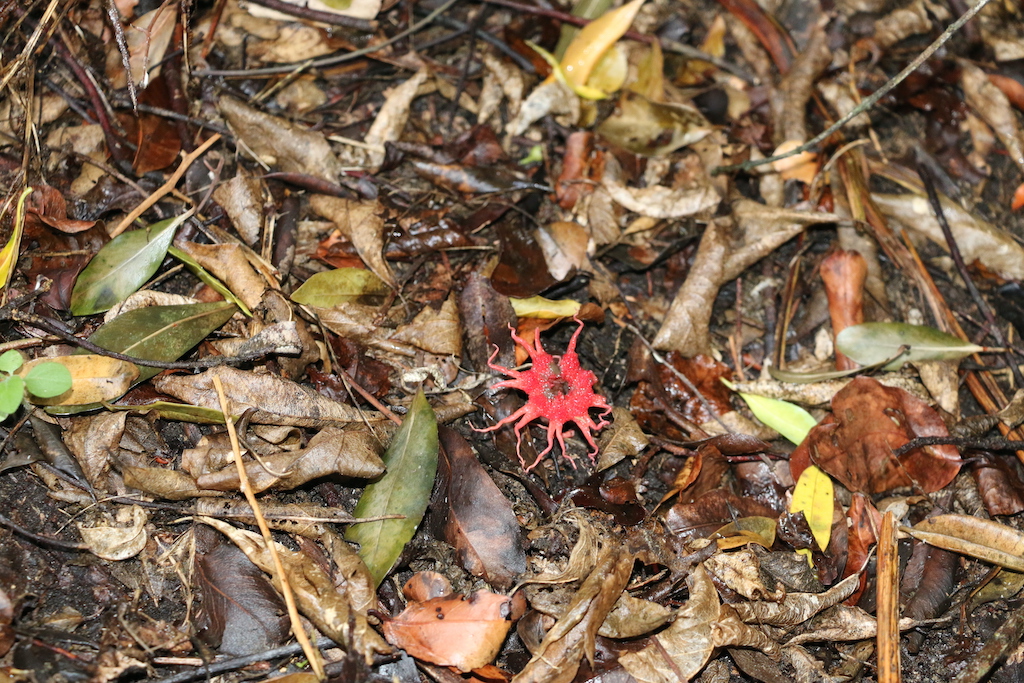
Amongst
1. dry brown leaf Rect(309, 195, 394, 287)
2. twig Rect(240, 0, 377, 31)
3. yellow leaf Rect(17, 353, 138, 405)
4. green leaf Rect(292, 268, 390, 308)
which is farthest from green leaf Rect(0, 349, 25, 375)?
twig Rect(240, 0, 377, 31)

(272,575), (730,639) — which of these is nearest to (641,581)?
(730,639)

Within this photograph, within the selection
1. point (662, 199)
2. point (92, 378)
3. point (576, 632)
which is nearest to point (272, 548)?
point (92, 378)

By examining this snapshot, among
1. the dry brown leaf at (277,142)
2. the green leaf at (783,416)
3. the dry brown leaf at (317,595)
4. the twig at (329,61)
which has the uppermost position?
the twig at (329,61)

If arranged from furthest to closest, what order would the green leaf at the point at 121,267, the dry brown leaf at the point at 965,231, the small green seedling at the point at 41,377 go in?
1. the dry brown leaf at the point at 965,231
2. the green leaf at the point at 121,267
3. the small green seedling at the point at 41,377

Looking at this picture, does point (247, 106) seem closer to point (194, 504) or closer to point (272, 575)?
point (194, 504)

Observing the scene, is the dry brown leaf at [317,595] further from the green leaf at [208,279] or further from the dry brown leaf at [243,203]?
the dry brown leaf at [243,203]

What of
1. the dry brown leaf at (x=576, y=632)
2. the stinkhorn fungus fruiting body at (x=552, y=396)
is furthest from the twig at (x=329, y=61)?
the dry brown leaf at (x=576, y=632)

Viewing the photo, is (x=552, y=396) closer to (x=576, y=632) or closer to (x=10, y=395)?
(x=576, y=632)
